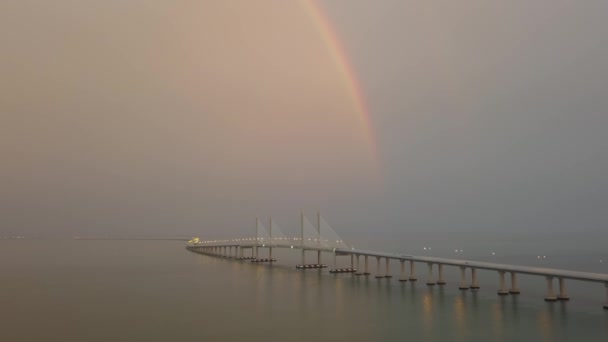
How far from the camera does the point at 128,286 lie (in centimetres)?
4384

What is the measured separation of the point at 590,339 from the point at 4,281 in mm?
48175

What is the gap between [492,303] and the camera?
3186 cm

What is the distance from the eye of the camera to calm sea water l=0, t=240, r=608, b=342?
23.3 metres

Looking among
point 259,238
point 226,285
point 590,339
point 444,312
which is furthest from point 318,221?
point 590,339

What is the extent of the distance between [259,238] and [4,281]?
4107 centimetres

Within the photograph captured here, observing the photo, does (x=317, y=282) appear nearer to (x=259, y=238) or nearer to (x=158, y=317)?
(x=158, y=317)

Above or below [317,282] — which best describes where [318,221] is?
above

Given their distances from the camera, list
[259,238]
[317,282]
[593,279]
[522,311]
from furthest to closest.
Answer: [259,238]
[317,282]
[522,311]
[593,279]

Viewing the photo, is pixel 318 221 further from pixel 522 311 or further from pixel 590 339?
pixel 590 339

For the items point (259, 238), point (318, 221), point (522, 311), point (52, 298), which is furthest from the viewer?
point (259, 238)

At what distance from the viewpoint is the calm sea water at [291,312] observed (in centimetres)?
2331

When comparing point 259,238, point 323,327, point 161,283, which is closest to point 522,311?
point 323,327

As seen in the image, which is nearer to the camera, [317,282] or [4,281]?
[317,282]

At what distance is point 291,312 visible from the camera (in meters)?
29.5
